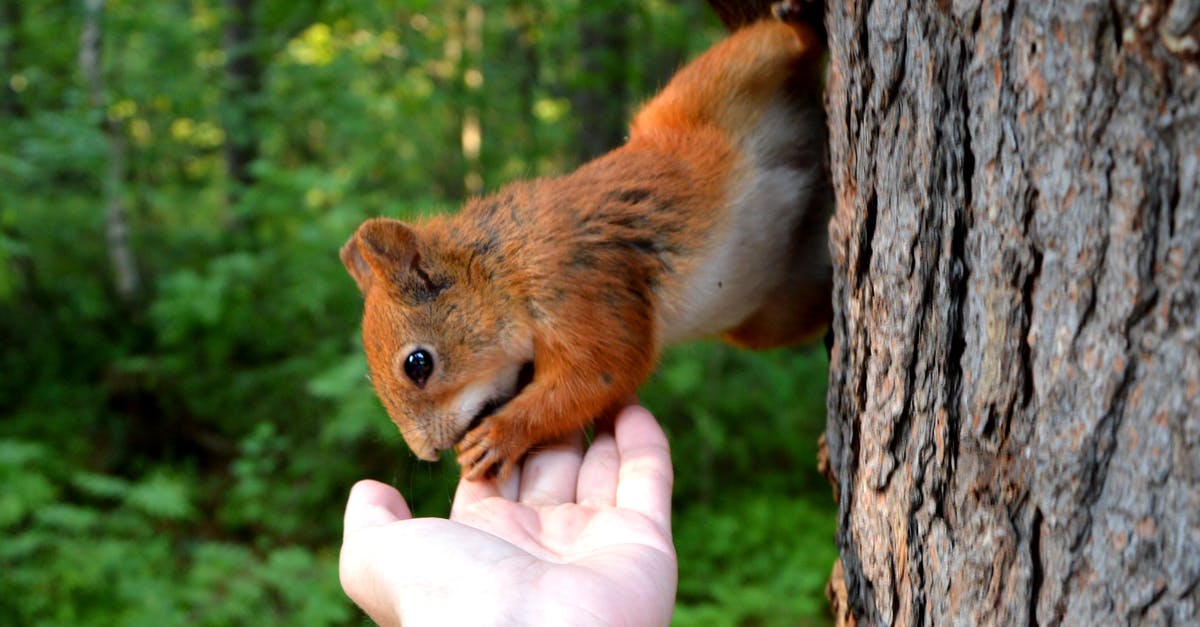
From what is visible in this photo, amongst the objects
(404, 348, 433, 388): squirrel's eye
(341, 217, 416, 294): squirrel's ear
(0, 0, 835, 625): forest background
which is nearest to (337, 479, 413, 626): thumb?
(404, 348, 433, 388): squirrel's eye

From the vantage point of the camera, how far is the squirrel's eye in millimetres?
2092

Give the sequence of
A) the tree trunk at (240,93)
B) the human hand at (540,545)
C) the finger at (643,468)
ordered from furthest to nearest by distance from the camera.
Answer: the tree trunk at (240,93), the finger at (643,468), the human hand at (540,545)

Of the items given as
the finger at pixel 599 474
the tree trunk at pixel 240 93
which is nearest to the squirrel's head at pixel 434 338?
the finger at pixel 599 474

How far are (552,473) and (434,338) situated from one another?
1.42 feet

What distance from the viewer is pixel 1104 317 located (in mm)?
1031

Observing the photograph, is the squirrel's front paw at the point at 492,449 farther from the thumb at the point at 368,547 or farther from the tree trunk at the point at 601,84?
the tree trunk at the point at 601,84

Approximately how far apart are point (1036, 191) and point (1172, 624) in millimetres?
524

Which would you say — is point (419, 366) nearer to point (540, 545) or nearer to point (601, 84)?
point (540, 545)

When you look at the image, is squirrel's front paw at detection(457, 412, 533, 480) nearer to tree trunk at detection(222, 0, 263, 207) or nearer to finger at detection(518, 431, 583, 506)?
finger at detection(518, 431, 583, 506)

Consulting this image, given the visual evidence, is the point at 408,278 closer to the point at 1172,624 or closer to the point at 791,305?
the point at 791,305

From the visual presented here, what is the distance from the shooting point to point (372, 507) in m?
1.84

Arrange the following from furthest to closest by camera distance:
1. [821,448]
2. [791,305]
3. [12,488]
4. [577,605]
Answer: [12,488]
[791,305]
[821,448]
[577,605]

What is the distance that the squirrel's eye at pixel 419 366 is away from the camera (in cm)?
209

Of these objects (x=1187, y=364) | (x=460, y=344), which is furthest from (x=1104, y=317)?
(x=460, y=344)
